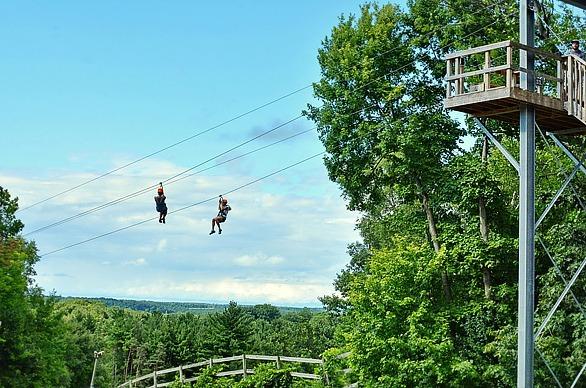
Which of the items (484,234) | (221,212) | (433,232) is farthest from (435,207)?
(221,212)

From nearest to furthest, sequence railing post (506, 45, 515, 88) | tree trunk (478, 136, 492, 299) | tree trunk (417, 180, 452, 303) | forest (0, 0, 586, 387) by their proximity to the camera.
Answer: railing post (506, 45, 515, 88)
forest (0, 0, 586, 387)
tree trunk (478, 136, 492, 299)
tree trunk (417, 180, 452, 303)

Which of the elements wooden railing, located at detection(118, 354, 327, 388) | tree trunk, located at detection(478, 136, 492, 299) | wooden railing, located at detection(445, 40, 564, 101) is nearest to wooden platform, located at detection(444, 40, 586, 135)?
wooden railing, located at detection(445, 40, 564, 101)

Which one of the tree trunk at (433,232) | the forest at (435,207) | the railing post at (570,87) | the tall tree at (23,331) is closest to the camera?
the railing post at (570,87)

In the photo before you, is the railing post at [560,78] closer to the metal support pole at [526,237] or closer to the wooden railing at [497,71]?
the wooden railing at [497,71]

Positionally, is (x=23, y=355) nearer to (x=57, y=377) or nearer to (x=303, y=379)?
(x=57, y=377)

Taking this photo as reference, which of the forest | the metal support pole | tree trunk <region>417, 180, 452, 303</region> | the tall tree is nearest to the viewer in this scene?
the metal support pole

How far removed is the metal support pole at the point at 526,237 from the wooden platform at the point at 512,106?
22 centimetres

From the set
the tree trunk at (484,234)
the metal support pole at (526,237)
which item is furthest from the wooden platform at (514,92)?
the tree trunk at (484,234)

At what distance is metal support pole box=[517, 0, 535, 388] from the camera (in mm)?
14414

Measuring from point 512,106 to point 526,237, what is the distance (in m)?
2.13

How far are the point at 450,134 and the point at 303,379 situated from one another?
27.9ft

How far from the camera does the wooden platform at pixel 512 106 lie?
14281 millimetres

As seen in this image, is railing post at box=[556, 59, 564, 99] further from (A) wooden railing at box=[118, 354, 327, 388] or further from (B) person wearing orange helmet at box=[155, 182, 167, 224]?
(A) wooden railing at box=[118, 354, 327, 388]

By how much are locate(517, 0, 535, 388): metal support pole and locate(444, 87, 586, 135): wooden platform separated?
220mm
